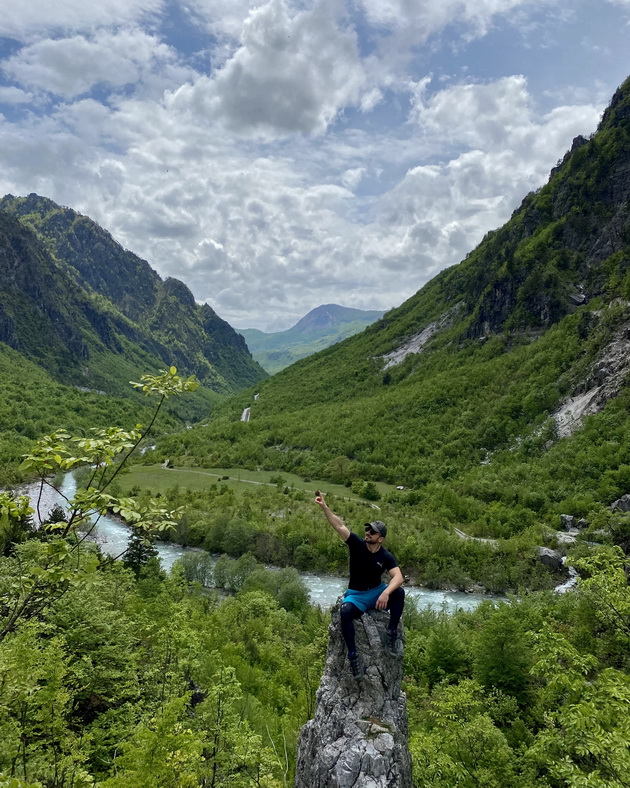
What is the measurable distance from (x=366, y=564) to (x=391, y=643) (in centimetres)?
186

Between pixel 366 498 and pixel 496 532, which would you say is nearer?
pixel 496 532

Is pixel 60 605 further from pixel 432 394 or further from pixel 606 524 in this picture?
pixel 432 394

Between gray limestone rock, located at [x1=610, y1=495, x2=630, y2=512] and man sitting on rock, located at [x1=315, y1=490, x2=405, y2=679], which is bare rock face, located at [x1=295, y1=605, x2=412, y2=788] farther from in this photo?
gray limestone rock, located at [x1=610, y1=495, x2=630, y2=512]

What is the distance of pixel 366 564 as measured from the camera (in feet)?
28.0

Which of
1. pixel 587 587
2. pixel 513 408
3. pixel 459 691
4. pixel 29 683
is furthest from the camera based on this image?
pixel 513 408

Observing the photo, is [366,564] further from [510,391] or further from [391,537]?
[510,391]

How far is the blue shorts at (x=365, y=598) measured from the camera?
27.8 feet

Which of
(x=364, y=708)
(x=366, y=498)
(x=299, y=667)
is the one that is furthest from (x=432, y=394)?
(x=364, y=708)

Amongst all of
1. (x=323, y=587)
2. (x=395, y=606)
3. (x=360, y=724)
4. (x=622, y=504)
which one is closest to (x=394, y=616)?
(x=395, y=606)

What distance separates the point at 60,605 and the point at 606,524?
55.5 m

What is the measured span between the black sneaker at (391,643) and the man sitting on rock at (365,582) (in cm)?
32

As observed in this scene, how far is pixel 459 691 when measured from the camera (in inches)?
650

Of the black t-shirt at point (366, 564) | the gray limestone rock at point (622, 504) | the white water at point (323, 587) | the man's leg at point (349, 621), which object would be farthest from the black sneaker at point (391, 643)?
the gray limestone rock at point (622, 504)

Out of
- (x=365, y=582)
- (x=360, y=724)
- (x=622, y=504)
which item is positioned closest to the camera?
(x=360, y=724)
